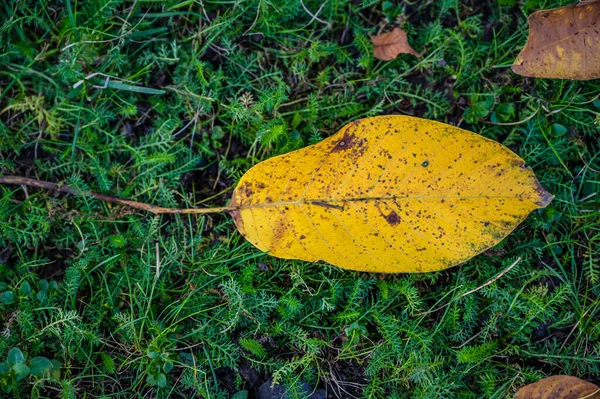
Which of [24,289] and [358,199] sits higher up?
[358,199]

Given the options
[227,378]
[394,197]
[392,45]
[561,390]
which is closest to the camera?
[394,197]

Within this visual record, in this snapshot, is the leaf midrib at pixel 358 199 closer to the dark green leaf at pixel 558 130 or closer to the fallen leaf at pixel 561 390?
the dark green leaf at pixel 558 130

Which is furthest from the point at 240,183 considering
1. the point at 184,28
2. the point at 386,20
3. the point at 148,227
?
the point at 386,20

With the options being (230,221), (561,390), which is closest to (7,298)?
(230,221)

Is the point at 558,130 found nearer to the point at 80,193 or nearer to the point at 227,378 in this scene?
the point at 227,378

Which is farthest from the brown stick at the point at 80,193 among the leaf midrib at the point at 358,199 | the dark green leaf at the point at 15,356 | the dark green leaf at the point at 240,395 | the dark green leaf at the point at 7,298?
the dark green leaf at the point at 240,395

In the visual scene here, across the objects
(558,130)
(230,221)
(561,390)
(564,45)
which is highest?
(564,45)
